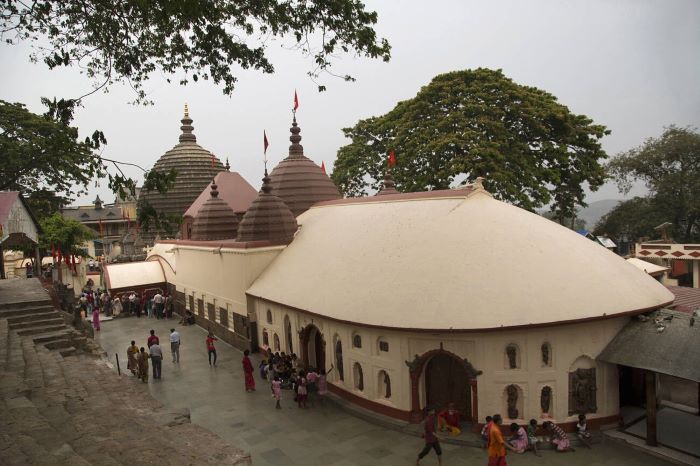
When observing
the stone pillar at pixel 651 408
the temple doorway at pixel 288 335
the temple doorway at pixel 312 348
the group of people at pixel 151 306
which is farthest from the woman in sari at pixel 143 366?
the stone pillar at pixel 651 408

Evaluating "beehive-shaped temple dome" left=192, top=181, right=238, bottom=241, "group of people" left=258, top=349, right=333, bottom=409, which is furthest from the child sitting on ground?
"beehive-shaped temple dome" left=192, top=181, right=238, bottom=241

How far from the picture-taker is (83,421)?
24.9 ft

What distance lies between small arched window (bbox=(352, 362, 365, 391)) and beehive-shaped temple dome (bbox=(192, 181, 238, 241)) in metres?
14.0

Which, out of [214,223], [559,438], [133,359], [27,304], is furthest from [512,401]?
[214,223]

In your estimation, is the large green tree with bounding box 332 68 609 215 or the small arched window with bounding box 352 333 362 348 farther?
the large green tree with bounding box 332 68 609 215

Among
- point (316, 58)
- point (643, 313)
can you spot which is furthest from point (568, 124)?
point (316, 58)

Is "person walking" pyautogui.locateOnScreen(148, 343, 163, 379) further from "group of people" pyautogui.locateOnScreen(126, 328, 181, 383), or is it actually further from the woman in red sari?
the woman in red sari

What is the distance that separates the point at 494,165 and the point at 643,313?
582 inches

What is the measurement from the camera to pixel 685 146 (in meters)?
34.4

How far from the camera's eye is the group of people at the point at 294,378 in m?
13.9

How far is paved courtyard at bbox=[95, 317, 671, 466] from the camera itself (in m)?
10.6

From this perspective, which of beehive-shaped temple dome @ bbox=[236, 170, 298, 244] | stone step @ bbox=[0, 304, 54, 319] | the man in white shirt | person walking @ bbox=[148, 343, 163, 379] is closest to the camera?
stone step @ bbox=[0, 304, 54, 319]

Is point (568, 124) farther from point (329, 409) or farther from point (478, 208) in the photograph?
point (329, 409)

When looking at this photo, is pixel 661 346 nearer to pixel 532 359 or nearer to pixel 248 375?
pixel 532 359
